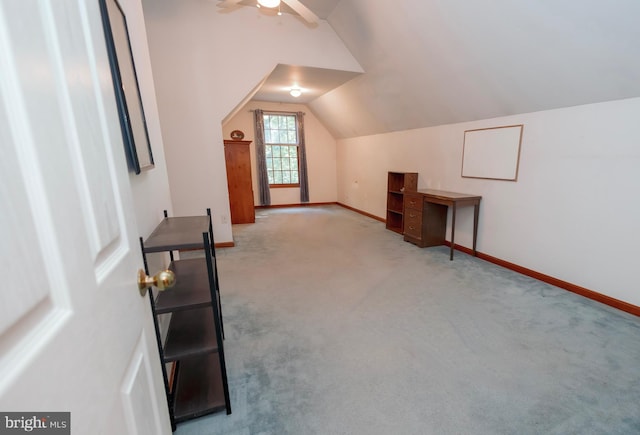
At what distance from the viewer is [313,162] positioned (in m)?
7.62

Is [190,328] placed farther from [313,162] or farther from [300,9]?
[313,162]

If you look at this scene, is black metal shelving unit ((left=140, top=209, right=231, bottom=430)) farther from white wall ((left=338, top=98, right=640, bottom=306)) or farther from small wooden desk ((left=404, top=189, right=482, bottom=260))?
white wall ((left=338, top=98, right=640, bottom=306))

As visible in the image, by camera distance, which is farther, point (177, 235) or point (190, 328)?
point (190, 328)

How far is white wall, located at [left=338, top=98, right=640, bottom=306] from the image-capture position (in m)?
2.26

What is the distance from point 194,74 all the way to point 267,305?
3054mm

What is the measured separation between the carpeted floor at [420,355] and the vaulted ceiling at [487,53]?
183cm

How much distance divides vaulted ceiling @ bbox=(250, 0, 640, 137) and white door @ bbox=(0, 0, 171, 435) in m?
2.84

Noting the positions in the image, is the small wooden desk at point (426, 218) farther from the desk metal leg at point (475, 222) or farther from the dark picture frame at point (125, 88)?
the dark picture frame at point (125, 88)

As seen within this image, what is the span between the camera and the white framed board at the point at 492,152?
3041 mm

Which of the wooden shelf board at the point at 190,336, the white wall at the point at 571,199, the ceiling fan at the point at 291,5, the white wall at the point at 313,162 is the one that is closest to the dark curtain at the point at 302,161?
the white wall at the point at 313,162

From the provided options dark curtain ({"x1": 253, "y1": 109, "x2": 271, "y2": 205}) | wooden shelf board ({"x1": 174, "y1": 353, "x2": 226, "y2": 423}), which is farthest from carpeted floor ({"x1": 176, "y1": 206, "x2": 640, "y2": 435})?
dark curtain ({"x1": 253, "y1": 109, "x2": 271, "y2": 205})

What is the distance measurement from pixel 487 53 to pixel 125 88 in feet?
9.80

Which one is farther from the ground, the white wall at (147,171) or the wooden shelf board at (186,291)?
the white wall at (147,171)

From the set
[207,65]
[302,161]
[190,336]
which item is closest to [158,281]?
[190,336]
